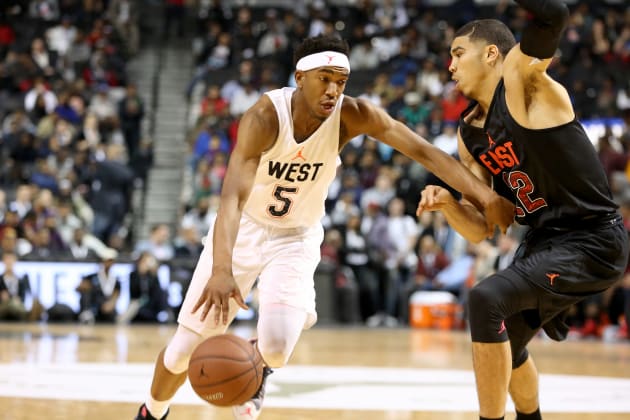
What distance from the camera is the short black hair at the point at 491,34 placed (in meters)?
4.79

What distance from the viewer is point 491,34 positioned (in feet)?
15.7

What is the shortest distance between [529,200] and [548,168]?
0.20 meters

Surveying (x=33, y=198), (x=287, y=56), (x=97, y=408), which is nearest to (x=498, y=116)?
(x=97, y=408)

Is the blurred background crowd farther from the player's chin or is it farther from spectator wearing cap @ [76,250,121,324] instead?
the player's chin

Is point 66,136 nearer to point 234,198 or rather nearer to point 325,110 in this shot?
point 325,110

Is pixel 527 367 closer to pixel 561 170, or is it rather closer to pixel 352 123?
pixel 561 170

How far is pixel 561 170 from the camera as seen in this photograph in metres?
4.50

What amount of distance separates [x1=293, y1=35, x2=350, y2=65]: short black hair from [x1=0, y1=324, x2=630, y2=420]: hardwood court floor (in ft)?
6.53

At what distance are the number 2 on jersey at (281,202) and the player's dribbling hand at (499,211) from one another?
0.94 metres

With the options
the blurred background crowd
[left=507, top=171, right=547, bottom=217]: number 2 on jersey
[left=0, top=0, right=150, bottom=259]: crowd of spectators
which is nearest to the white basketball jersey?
[left=507, top=171, right=547, bottom=217]: number 2 on jersey

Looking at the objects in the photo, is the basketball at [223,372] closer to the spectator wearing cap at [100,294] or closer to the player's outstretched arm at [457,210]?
the player's outstretched arm at [457,210]

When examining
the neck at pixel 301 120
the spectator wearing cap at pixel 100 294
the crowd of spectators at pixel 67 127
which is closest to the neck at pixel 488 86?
the neck at pixel 301 120

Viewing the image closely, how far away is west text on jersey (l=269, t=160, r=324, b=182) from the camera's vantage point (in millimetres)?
4898

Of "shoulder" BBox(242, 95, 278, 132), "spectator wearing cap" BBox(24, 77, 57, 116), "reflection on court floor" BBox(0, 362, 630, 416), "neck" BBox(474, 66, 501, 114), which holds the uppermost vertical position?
"neck" BBox(474, 66, 501, 114)
